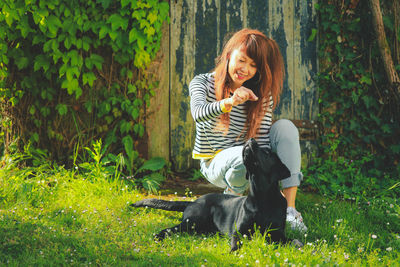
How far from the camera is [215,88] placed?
2943 mm

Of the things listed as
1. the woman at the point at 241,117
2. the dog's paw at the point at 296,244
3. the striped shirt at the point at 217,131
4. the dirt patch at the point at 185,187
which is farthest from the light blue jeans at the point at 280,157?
the dirt patch at the point at 185,187

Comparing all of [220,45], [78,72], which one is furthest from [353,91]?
[78,72]

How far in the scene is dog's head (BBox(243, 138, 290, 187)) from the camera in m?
2.24

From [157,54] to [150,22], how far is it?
429 millimetres

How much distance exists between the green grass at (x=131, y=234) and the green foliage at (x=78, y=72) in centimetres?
65

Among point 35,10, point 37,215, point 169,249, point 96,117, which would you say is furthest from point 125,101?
point 169,249

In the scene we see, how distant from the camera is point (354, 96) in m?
4.32

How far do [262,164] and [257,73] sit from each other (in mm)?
907

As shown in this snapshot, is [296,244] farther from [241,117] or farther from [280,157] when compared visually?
[241,117]

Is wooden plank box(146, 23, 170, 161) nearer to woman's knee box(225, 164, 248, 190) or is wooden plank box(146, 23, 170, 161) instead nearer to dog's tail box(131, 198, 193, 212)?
dog's tail box(131, 198, 193, 212)

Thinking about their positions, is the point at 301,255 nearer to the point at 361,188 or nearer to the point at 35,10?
the point at 361,188

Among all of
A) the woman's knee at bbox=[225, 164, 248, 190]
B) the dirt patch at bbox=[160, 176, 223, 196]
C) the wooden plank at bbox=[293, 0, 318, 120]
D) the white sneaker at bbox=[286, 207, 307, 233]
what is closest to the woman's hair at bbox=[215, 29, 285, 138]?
the woman's knee at bbox=[225, 164, 248, 190]

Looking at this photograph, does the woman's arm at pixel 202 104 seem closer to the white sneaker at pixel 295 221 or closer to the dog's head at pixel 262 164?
the dog's head at pixel 262 164

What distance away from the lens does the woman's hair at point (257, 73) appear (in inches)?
107
